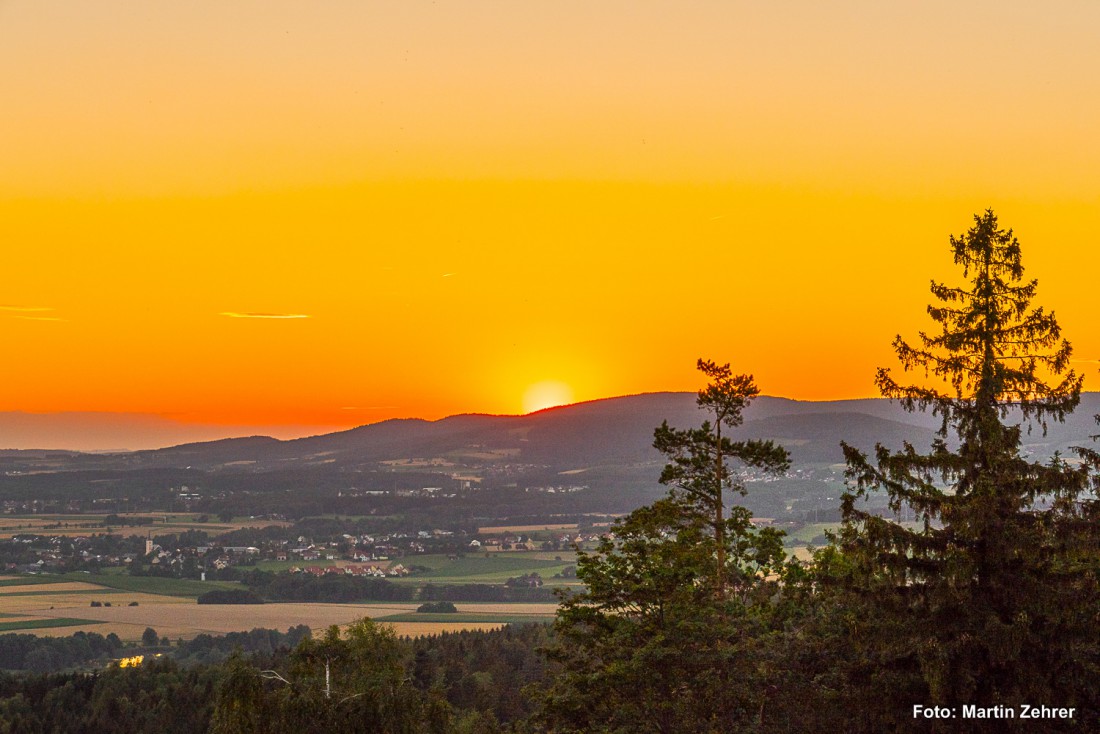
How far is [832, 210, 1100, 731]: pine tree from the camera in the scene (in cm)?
2256

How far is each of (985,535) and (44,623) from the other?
142507 millimetres

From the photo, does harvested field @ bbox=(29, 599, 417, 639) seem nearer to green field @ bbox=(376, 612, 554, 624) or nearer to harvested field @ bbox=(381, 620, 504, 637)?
green field @ bbox=(376, 612, 554, 624)

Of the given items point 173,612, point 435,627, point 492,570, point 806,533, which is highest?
point 806,533

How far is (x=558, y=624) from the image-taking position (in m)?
32.3

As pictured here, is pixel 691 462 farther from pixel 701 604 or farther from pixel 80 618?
pixel 80 618

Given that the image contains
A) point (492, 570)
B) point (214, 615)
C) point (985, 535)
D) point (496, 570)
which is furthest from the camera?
point (492, 570)

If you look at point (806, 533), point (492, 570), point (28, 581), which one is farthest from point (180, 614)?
point (806, 533)

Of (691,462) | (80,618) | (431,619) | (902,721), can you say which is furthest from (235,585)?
(902,721)

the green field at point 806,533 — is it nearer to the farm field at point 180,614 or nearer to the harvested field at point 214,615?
the farm field at point 180,614

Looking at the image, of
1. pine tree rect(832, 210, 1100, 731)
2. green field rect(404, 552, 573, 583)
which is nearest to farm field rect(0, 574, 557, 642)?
green field rect(404, 552, 573, 583)

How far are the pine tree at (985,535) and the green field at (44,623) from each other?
443 ft

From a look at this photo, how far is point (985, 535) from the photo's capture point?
907 inches

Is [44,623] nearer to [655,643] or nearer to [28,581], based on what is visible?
[28,581]

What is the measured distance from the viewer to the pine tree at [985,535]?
22.6 m
